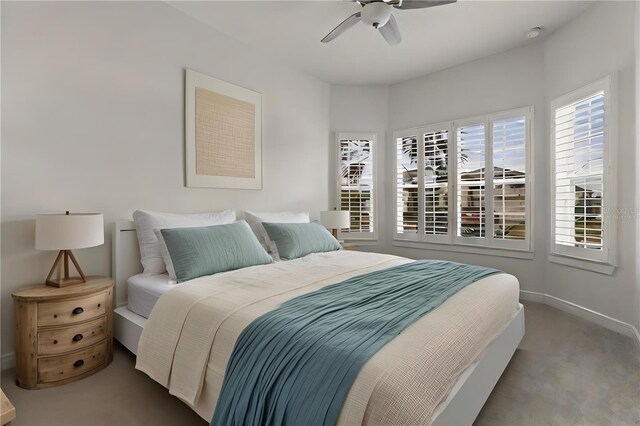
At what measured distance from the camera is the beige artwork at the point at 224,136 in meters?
3.11

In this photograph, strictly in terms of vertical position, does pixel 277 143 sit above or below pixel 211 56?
below

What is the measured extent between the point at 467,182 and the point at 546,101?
3.81 ft

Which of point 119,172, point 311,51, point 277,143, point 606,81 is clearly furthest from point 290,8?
point 606,81

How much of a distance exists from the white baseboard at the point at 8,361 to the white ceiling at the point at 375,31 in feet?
9.79

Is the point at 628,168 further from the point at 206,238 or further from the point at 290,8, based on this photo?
the point at 206,238

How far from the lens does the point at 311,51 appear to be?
3668mm

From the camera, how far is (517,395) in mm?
1880

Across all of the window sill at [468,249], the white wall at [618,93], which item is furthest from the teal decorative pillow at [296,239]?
the white wall at [618,93]

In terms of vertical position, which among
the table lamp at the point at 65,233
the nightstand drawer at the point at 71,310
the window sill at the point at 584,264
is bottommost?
the nightstand drawer at the point at 71,310

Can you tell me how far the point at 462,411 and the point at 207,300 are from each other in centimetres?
130

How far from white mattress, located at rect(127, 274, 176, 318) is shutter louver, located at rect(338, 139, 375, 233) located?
2837mm

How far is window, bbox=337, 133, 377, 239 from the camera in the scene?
4699mm

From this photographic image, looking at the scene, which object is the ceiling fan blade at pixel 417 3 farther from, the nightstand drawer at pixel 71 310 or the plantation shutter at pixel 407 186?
the nightstand drawer at pixel 71 310

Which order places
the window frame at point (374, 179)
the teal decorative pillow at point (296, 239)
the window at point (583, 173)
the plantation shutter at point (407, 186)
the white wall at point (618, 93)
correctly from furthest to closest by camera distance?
the window frame at point (374, 179) < the plantation shutter at point (407, 186) < the teal decorative pillow at point (296, 239) < the window at point (583, 173) < the white wall at point (618, 93)
